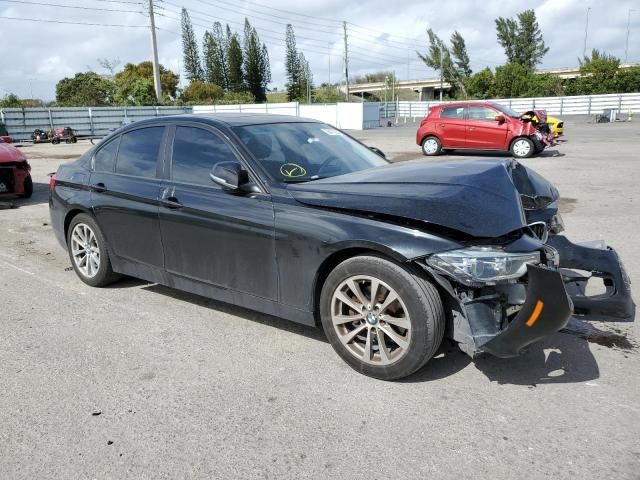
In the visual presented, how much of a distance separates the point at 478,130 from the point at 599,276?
13.4 meters

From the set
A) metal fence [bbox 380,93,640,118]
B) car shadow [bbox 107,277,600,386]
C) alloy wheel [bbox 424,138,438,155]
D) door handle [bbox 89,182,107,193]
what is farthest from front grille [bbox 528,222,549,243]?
metal fence [bbox 380,93,640,118]

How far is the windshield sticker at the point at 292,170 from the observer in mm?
3932

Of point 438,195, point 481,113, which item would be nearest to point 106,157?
point 438,195

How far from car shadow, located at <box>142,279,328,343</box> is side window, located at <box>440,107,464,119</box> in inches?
540

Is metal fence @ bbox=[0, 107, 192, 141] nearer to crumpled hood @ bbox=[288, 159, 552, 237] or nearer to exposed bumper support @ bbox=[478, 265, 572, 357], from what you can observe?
crumpled hood @ bbox=[288, 159, 552, 237]

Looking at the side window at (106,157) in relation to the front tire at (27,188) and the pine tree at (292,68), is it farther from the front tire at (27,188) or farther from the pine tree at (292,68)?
the pine tree at (292,68)

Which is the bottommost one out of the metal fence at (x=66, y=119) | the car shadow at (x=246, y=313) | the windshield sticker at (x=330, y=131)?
the car shadow at (x=246, y=313)

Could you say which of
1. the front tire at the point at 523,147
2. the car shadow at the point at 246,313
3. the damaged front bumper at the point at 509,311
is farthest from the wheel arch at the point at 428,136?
the damaged front bumper at the point at 509,311

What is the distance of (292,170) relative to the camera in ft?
13.1

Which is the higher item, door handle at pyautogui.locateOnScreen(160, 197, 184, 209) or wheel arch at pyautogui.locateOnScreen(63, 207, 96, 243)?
door handle at pyautogui.locateOnScreen(160, 197, 184, 209)

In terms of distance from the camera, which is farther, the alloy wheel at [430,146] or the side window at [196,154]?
the alloy wheel at [430,146]

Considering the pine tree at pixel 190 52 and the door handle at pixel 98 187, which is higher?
the pine tree at pixel 190 52

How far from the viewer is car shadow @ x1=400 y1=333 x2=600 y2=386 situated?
3.37m

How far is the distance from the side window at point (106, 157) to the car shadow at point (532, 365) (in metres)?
3.31
